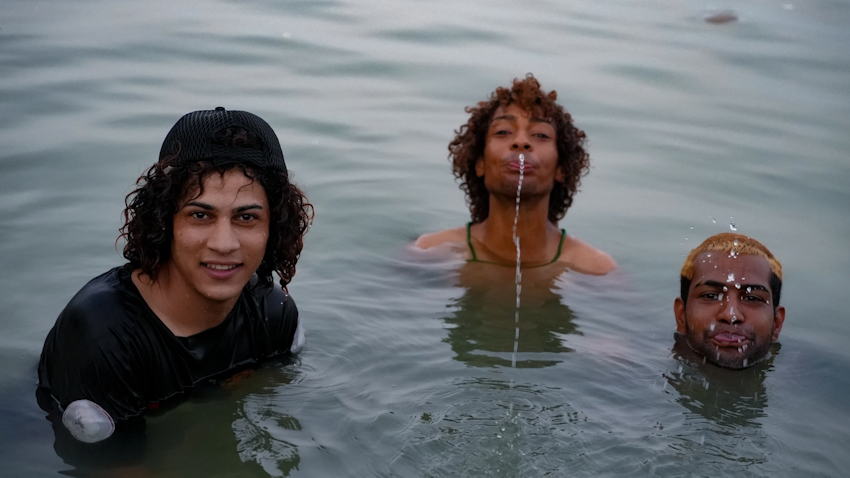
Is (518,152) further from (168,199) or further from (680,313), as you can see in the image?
(168,199)

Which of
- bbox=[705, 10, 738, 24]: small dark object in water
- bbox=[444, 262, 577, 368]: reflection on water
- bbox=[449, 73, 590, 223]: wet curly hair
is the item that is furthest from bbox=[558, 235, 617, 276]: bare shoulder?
bbox=[705, 10, 738, 24]: small dark object in water

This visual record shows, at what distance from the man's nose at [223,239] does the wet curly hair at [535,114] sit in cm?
319

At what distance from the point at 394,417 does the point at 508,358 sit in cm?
102

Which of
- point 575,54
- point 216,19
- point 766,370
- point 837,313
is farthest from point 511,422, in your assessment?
point 216,19

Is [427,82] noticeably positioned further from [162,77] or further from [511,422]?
[511,422]

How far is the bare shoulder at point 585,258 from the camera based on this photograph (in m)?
6.87

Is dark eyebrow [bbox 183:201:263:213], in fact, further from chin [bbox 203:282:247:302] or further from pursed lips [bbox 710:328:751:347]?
pursed lips [bbox 710:328:751:347]

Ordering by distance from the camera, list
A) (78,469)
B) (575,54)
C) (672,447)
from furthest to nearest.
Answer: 1. (575,54)
2. (672,447)
3. (78,469)

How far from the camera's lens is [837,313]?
Result: 21.8 ft

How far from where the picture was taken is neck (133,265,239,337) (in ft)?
13.6

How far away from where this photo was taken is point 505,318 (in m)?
6.08

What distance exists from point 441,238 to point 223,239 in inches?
129

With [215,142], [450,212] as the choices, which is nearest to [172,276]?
[215,142]

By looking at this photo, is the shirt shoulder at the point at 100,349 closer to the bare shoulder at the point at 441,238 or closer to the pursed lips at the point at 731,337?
the pursed lips at the point at 731,337
